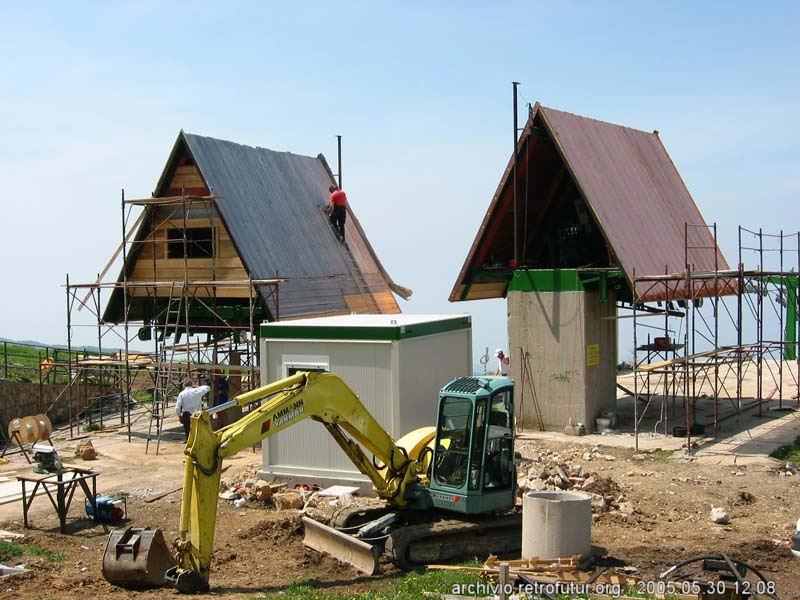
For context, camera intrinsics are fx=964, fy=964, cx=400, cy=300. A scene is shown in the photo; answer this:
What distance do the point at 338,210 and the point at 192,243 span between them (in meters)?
5.18

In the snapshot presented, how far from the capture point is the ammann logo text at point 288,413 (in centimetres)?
1243

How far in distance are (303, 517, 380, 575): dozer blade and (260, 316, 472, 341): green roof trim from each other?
14.6ft

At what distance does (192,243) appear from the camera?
2622 centimetres

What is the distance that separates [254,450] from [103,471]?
362cm

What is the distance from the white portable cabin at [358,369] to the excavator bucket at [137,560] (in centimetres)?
577

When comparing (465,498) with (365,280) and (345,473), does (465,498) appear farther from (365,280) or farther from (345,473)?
(365,280)

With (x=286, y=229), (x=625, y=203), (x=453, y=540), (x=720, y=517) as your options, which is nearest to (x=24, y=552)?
(x=453, y=540)

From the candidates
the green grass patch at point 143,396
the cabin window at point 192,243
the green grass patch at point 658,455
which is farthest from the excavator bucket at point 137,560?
the green grass patch at point 143,396

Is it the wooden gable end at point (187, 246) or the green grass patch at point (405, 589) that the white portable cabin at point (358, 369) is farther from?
the wooden gable end at point (187, 246)

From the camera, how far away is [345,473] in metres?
17.8

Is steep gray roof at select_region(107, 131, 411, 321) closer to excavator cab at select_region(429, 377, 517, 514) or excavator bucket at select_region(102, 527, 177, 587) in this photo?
excavator cab at select_region(429, 377, 517, 514)

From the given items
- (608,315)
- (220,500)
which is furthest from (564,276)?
(220,500)

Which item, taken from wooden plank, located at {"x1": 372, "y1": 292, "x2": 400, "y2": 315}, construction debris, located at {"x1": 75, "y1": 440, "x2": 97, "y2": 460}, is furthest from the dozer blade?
wooden plank, located at {"x1": 372, "y1": 292, "x2": 400, "y2": 315}

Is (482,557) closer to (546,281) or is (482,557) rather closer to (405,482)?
(405,482)
